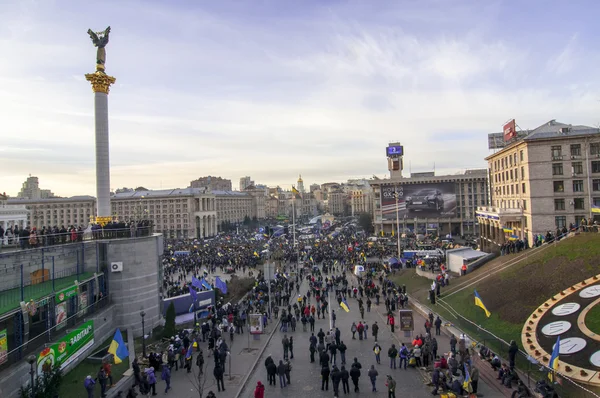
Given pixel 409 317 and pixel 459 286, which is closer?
pixel 409 317

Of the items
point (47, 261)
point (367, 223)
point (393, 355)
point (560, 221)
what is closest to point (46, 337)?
point (47, 261)

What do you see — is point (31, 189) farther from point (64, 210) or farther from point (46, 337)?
point (46, 337)

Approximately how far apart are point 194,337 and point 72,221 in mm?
113872

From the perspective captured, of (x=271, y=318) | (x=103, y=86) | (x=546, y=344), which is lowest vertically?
(x=271, y=318)

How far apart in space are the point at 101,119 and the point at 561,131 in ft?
127

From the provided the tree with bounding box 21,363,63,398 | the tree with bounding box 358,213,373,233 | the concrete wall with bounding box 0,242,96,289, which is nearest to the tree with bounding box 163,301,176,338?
the concrete wall with bounding box 0,242,96,289

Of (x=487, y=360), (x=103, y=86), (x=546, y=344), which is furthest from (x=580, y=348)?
(x=103, y=86)

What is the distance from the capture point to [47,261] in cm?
2138

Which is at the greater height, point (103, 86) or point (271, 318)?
point (103, 86)

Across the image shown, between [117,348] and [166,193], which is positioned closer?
[117,348]

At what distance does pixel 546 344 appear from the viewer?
598 inches

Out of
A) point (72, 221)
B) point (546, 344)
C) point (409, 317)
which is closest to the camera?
point (546, 344)

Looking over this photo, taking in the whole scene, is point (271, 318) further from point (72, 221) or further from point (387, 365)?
point (72, 221)

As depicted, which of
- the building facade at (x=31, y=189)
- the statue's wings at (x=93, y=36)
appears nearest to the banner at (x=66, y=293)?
the statue's wings at (x=93, y=36)
